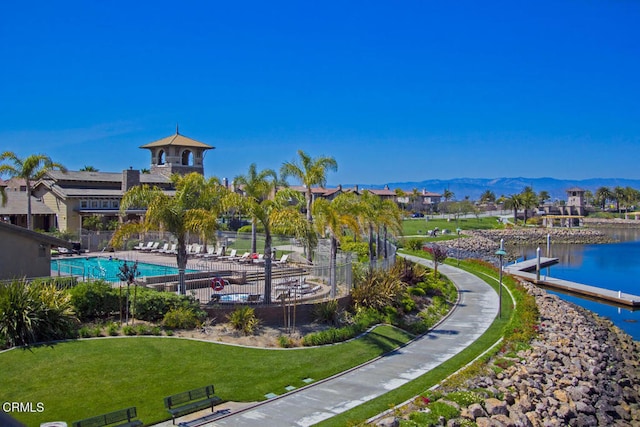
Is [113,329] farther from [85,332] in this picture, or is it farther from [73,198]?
[73,198]

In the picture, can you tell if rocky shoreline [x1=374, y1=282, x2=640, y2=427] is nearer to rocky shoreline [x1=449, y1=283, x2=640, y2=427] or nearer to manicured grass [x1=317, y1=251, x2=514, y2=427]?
rocky shoreline [x1=449, y1=283, x2=640, y2=427]

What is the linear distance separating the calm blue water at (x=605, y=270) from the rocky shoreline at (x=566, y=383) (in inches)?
244

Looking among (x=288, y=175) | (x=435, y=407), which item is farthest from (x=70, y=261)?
(x=435, y=407)

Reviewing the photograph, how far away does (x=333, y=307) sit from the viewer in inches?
914

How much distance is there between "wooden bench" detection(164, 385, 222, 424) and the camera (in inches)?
523

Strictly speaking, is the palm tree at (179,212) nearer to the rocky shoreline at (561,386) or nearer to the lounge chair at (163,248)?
the rocky shoreline at (561,386)

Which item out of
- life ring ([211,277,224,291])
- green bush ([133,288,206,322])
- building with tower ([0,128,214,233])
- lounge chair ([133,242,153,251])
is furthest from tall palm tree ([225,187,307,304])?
building with tower ([0,128,214,233])

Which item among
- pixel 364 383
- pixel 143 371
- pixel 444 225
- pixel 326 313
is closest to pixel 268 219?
pixel 326 313

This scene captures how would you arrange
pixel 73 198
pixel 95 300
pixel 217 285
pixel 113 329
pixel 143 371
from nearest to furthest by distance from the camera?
pixel 143 371, pixel 113 329, pixel 95 300, pixel 217 285, pixel 73 198

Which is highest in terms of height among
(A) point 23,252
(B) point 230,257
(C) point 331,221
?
(C) point 331,221

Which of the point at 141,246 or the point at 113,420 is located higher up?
the point at 141,246

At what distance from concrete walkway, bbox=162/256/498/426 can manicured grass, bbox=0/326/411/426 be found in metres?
0.60

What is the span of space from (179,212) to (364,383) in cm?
1038

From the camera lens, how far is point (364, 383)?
666 inches
